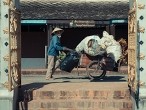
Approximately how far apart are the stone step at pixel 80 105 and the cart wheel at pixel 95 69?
463 centimetres

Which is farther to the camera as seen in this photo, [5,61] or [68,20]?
[68,20]

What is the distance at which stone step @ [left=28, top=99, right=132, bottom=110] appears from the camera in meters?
10.1

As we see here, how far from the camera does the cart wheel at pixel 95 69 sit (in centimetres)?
1482

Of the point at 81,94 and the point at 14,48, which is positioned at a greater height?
the point at 14,48

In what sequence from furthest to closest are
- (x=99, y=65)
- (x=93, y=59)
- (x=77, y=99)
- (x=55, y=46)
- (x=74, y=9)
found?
(x=74, y=9), (x=93, y=59), (x=99, y=65), (x=55, y=46), (x=77, y=99)

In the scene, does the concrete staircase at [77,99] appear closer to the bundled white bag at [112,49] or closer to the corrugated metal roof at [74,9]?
the bundled white bag at [112,49]

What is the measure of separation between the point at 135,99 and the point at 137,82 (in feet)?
1.22

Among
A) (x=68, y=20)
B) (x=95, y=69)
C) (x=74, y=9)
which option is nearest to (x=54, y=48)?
(x=95, y=69)

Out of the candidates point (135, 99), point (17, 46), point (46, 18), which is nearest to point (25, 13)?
point (46, 18)

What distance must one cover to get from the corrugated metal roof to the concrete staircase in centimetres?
1323

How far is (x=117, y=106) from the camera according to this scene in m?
10.1

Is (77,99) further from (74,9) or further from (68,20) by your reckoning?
(74,9)

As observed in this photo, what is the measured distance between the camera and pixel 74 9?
24.7 meters

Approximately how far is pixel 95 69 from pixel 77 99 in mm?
4525
